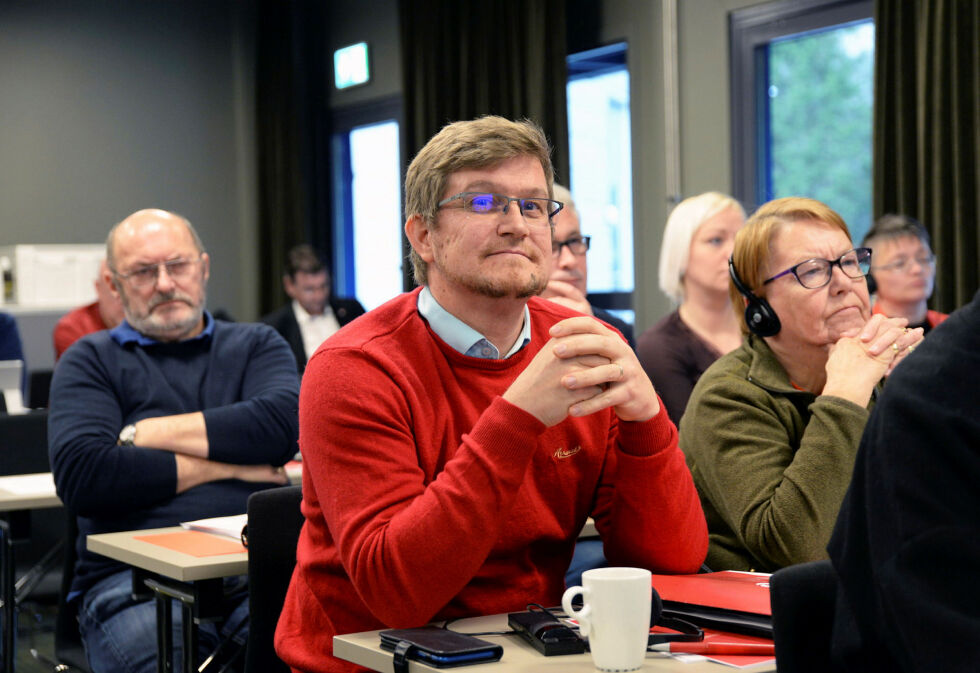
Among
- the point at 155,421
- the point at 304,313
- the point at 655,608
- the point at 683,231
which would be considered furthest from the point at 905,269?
the point at 304,313

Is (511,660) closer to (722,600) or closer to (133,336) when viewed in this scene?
(722,600)

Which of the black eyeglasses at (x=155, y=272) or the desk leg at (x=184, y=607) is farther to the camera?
the black eyeglasses at (x=155, y=272)

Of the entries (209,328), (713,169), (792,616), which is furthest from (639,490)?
(713,169)

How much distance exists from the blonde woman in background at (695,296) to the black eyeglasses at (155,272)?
4.39ft

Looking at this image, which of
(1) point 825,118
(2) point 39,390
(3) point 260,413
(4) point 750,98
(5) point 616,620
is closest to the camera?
(5) point 616,620

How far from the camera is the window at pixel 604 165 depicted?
632 centimetres

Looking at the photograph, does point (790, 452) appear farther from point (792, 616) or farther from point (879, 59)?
point (879, 59)

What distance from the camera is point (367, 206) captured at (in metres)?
8.68

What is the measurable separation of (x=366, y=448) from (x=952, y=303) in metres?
3.70

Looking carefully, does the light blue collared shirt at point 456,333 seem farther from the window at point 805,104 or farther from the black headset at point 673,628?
the window at point 805,104

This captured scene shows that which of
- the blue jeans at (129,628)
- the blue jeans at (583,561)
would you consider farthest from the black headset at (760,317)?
the blue jeans at (129,628)

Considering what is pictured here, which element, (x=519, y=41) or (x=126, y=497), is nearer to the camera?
(x=126, y=497)

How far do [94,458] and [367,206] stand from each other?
6170 millimetres

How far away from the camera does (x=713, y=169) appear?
570cm
